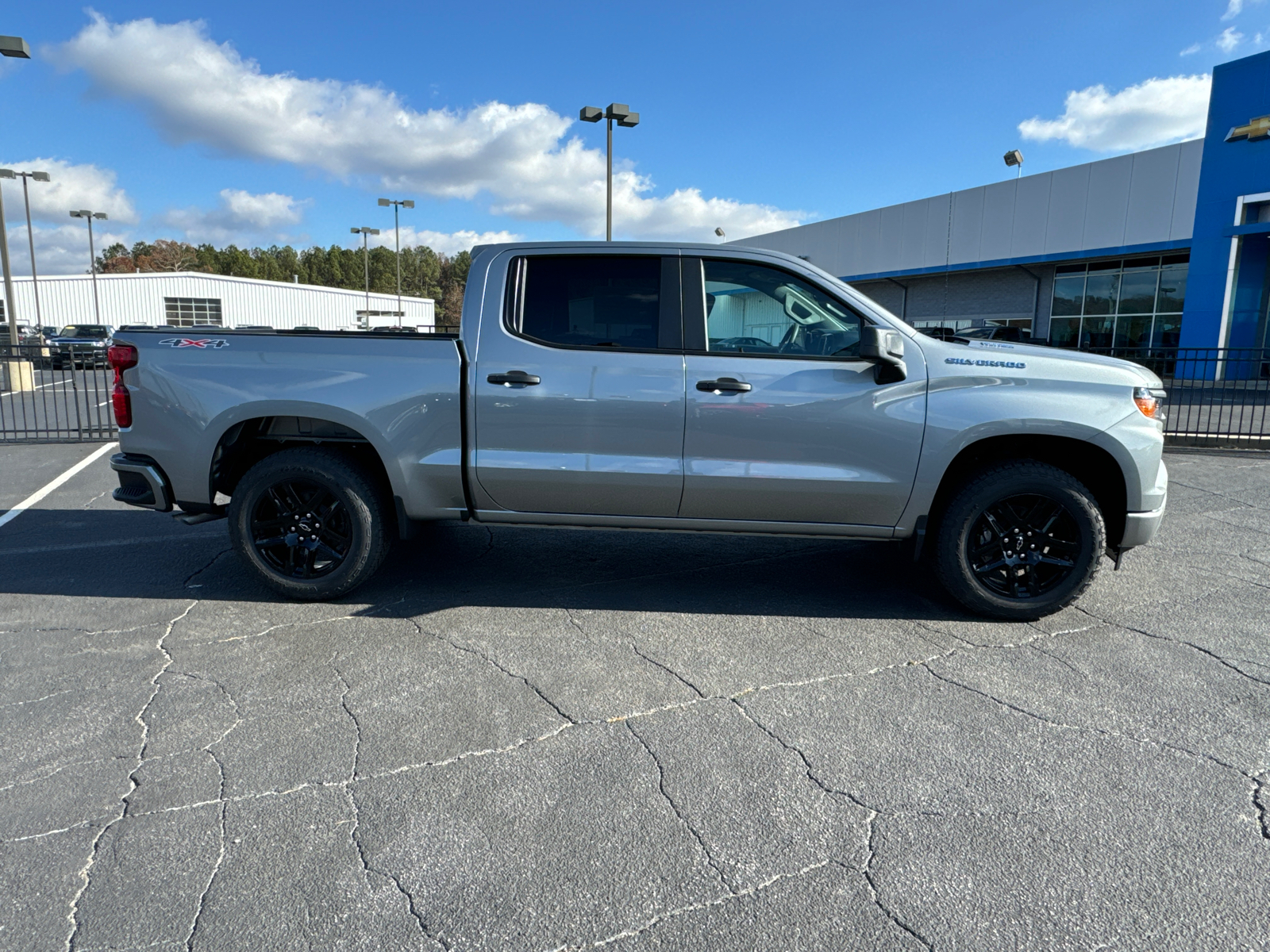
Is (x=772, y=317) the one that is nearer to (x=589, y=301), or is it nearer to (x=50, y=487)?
(x=589, y=301)

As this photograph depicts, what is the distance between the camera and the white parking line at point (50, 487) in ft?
22.9

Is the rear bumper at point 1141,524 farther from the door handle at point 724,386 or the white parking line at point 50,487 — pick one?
the white parking line at point 50,487

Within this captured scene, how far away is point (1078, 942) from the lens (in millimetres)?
2156

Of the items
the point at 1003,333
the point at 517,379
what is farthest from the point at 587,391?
the point at 1003,333

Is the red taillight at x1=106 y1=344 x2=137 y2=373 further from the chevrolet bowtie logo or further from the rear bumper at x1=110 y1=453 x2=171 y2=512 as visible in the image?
the chevrolet bowtie logo

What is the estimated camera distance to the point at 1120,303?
2561 cm

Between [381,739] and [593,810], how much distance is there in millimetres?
976

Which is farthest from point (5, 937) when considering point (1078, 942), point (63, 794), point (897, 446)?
point (897, 446)

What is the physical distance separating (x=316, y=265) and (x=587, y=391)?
151 metres

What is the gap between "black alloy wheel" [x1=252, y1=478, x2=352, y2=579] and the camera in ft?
15.4

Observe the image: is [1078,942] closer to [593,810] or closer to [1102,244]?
[593,810]

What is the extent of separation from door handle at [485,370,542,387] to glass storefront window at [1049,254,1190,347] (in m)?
24.8

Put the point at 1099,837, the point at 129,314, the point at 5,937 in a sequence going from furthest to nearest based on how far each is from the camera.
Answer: the point at 129,314, the point at 1099,837, the point at 5,937

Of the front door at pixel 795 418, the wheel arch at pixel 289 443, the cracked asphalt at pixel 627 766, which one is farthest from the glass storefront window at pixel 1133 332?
the wheel arch at pixel 289 443
